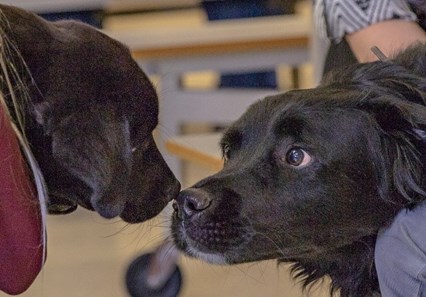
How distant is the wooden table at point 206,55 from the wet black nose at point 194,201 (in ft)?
6.16

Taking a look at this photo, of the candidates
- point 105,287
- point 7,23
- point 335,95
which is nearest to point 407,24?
point 335,95

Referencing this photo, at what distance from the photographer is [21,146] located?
1329 mm

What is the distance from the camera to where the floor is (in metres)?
2.61

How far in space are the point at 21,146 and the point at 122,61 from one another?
0.24 meters

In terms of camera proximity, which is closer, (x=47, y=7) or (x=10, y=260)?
(x=10, y=260)

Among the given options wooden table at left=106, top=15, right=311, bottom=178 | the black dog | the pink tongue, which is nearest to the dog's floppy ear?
the black dog

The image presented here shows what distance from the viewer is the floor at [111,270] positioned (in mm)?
2611

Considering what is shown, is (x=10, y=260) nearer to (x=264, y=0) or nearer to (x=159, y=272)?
(x=159, y=272)

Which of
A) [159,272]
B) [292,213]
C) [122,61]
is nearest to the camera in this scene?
[292,213]

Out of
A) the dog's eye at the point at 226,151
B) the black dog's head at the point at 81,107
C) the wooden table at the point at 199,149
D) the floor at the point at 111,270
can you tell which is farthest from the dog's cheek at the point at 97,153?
the floor at the point at 111,270

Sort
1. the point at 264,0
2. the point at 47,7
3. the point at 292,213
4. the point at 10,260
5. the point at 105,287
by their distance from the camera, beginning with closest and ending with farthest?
the point at 292,213 → the point at 10,260 → the point at 105,287 → the point at 47,7 → the point at 264,0

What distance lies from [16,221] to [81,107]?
19 cm

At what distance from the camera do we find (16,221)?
133 cm

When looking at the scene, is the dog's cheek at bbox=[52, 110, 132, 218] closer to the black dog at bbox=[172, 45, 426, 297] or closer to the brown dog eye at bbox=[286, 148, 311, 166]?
the black dog at bbox=[172, 45, 426, 297]
